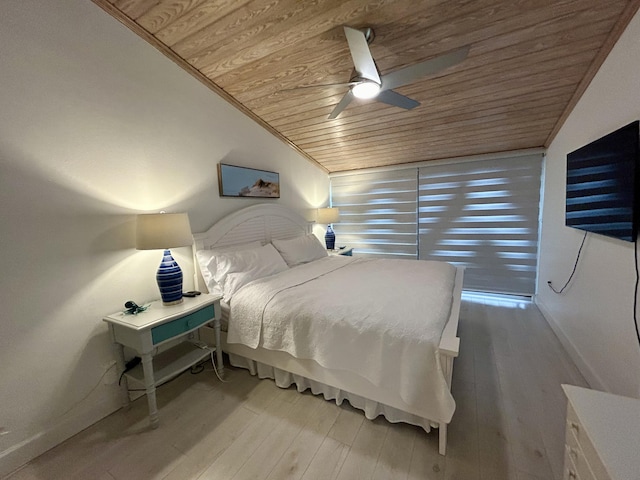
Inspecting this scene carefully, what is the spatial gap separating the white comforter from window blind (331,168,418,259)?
194 centimetres

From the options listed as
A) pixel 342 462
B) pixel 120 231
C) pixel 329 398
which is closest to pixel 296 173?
pixel 120 231

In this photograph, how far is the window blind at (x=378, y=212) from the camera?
14.1 ft

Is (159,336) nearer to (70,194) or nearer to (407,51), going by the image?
(70,194)

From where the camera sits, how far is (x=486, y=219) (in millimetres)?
3750

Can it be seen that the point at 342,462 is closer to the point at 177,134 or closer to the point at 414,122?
the point at 177,134

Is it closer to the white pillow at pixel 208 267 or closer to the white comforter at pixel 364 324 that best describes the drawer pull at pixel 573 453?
the white comforter at pixel 364 324

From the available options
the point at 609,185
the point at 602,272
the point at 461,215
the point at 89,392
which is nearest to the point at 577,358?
the point at 602,272

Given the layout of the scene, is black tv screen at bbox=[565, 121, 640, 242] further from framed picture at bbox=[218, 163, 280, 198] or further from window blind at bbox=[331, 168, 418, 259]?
framed picture at bbox=[218, 163, 280, 198]

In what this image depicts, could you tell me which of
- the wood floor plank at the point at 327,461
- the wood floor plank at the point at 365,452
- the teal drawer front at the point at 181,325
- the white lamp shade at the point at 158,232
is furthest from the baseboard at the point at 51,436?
the wood floor plank at the point at 365,452

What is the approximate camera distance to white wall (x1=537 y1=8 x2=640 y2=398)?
146 centimetres

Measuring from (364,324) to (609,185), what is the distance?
1.69 m

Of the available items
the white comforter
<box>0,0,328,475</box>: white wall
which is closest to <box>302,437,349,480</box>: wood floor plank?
the white comforter

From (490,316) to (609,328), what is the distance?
151 centimetres

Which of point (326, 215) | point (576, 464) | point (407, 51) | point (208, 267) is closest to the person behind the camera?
point (576, 464)
